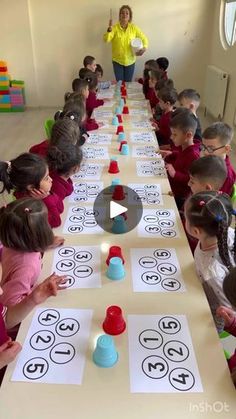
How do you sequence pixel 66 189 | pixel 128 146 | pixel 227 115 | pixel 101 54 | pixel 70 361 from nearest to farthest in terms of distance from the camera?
pixel 70 361 → pixel 66 189 → pixel 128 146 → pixel 227 115 → pixel 101 54

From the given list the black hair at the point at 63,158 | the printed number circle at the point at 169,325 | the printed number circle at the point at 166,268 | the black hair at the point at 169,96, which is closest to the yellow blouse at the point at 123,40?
the black hair at the point at 169,96

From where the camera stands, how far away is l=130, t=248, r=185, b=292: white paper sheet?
0.99 m

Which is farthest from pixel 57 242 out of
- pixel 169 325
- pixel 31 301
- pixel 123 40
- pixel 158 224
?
pixel 123 40

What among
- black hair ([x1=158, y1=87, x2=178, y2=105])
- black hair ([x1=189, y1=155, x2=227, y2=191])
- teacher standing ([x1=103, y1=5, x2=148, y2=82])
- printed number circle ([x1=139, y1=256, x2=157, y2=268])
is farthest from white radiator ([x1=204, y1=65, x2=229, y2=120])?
printed number circle ([x1=139, y1=256, x2=157, y2=268])

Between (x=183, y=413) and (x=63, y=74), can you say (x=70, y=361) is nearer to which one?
(x=183, y=413)

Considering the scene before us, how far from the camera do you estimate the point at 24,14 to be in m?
5.15

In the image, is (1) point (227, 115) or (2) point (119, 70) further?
(2) point (119, 70)

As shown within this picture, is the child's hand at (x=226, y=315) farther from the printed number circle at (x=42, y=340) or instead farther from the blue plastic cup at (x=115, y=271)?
the printed number circle at (x=42, y=340)

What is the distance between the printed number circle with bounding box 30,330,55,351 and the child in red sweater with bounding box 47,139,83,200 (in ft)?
2.64

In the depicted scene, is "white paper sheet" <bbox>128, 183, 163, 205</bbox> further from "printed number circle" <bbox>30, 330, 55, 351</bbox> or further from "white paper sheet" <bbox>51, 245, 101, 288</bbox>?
"printed number circle" <bbox>30, 330, 55, 351</bbox>

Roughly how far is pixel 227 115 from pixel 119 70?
A: 1.84 metres

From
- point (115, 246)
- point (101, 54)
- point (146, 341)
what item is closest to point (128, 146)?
point (115, 246)

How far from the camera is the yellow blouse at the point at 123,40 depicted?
16.1ft
